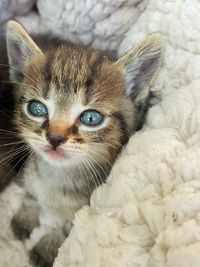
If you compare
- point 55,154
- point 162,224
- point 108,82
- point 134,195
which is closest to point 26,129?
point 55,154

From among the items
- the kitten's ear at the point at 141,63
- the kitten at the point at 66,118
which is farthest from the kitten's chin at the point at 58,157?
the kitten's ear at the point at 141,63

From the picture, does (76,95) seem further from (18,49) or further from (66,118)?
(18,49)

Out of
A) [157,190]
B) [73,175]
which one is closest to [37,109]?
[73,175]

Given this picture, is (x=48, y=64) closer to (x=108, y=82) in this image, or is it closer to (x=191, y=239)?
(x=108, y=82)

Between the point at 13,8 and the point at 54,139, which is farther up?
the point at 13,8

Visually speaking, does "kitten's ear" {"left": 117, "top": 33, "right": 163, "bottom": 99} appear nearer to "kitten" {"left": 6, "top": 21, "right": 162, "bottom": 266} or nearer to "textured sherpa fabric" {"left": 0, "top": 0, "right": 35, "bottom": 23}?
"kitten" {"left": 6, "top": 21, "right": 162, "bottom": 266}

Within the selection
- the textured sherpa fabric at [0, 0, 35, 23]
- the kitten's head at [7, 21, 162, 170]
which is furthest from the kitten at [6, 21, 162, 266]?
the textured sherpa fabric at [0, 0, 35, 23]
